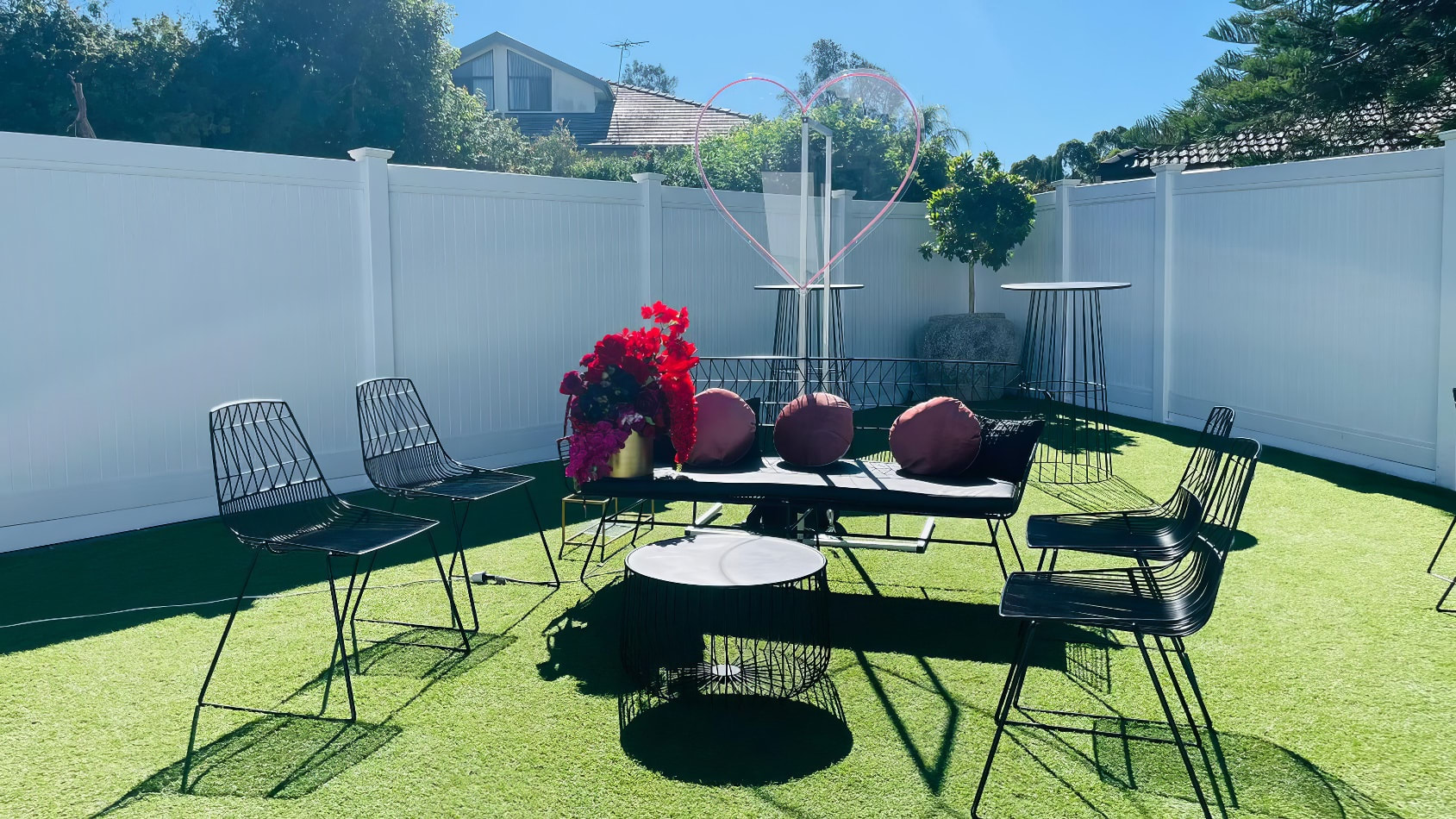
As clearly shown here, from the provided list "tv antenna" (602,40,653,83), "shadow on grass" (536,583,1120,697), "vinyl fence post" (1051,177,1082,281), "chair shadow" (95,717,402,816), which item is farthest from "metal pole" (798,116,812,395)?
"tv antenna" (602,40,653,83)

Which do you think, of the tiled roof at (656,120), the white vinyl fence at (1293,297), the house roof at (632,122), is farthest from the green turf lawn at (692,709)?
the house roof at (632,122)

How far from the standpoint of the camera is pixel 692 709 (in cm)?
340

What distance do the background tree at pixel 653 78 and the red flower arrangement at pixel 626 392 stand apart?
39403mm

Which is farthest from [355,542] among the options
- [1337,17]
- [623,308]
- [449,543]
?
[1337,17]

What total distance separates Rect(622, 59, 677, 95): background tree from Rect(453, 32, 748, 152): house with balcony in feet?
49.1

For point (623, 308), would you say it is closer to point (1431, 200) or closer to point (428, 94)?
point (1431, 200)

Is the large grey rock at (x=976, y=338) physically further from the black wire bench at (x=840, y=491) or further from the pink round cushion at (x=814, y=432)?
the pink round cushion at (x=814, y=432)

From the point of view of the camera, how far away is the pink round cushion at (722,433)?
16.5 ft

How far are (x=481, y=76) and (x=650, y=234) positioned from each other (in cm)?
2073

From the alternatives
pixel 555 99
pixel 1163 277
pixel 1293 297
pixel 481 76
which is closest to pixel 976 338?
pixel 1163 277

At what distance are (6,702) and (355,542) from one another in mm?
1151

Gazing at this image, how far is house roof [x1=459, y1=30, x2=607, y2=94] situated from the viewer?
2686 centimetres

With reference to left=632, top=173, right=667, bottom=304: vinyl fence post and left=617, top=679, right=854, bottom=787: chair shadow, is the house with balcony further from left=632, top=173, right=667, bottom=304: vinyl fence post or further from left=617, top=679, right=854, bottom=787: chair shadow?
left=617, top=679, right=854, bottom=787: chair shadow

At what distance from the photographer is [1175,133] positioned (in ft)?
45.9
